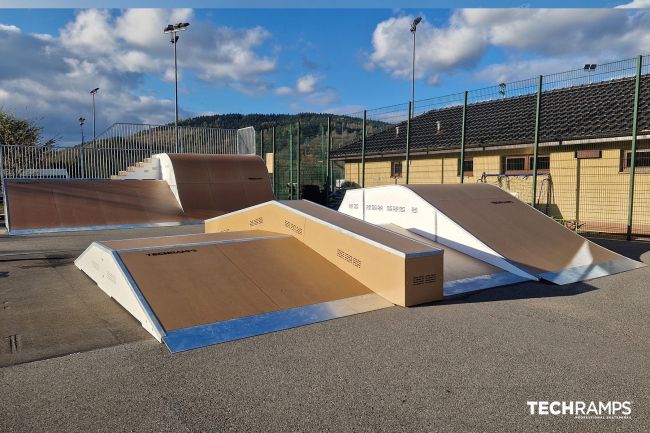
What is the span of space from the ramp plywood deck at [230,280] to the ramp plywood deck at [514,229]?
2.91 m

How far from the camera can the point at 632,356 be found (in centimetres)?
363

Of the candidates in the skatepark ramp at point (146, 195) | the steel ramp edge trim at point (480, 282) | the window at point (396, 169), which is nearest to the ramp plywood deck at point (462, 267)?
the steel ramp edge trim at point (480, 282)

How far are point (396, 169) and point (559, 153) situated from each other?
691cm

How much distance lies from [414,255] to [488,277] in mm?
1797

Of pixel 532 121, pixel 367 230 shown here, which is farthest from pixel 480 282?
pixel 532 121

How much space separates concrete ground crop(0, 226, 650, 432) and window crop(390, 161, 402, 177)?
48.0 feet

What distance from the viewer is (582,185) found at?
546 inches

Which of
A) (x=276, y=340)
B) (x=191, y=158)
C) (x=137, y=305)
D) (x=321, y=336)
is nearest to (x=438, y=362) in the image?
(x=321, y=336)

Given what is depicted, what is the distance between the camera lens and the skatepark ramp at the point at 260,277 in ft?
14.0

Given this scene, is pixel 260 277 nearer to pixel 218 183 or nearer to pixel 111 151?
pixel 218 183

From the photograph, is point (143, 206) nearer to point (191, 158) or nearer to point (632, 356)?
point (191, 158)

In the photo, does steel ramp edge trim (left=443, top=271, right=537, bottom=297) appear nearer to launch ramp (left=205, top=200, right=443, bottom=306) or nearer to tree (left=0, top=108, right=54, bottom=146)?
launch ramp (left=205, top=200, right=443, bottom=306)

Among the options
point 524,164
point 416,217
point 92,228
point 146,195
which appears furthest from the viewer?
point 524,164

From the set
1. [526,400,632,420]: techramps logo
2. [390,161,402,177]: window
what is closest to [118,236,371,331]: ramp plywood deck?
[526,400,632,420]: techramps logo
